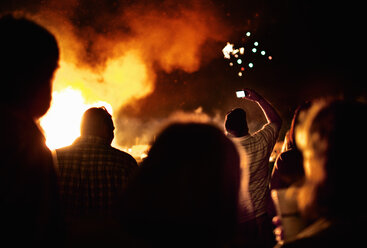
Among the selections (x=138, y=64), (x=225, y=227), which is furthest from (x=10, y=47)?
(x=138, y=64)

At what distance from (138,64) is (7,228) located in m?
9.40

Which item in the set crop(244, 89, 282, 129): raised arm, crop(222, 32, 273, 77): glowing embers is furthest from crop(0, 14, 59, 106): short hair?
crop(222, 32, 273, 77): glowing embers

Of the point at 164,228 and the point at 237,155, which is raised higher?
the point at 237,155

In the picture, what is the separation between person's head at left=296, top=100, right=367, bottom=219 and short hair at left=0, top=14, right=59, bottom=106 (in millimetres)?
1454

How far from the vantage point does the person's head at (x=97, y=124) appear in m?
3.03

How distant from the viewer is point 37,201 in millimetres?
1196

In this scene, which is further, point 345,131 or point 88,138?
point 88,138

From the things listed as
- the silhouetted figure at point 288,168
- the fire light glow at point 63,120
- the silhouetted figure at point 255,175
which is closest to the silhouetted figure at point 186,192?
the silhouetted figure at point 255,175

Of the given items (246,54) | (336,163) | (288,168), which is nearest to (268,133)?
(288,168)

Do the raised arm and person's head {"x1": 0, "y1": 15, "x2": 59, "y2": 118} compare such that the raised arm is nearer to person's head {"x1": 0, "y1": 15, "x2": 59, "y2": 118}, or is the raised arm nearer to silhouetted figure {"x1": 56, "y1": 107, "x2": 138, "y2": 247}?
silhouetted figure {"x1": 56, "y1": 107, "x2": 138, "y2": 247}

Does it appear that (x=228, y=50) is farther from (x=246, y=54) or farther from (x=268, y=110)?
(x=268, y=110)

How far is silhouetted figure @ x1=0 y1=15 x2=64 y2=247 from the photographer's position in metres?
1.12

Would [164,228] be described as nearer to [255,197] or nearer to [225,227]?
[225,227]

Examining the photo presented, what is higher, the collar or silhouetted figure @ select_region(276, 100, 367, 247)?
the collar
